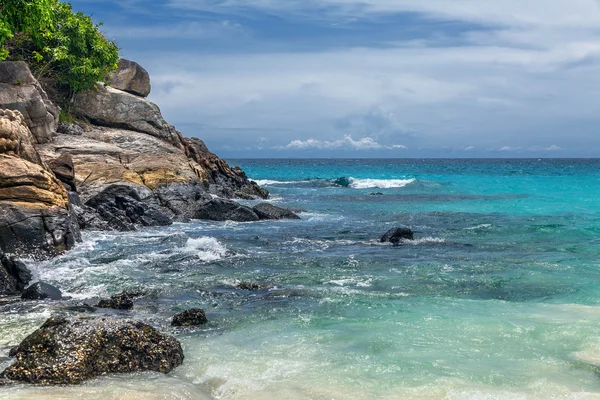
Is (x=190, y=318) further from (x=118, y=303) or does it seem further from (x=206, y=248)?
(x=206, y=248)

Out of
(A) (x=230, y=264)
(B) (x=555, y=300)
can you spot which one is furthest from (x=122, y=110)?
(B) (x=555, y=300)

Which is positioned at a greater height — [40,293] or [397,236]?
[397,236]

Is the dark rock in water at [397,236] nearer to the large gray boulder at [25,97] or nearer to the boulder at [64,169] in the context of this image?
the boulder at [64,169]

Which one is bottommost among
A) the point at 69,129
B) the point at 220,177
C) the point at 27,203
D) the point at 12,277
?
the point at 12,277

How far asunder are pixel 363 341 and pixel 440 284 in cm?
538

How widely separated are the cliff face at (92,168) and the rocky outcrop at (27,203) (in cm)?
3

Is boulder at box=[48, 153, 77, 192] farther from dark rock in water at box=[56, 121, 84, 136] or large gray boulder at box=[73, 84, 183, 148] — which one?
large gray boulder at box=[73, 84, 183, 148]

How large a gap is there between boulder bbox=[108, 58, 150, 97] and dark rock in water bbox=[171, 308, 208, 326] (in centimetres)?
3255

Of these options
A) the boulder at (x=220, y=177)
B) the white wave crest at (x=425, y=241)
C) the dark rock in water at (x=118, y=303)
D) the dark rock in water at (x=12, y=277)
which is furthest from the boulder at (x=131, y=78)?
the dark rock in water at (x=118, y=303)

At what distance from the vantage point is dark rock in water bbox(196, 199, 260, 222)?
1182 inches

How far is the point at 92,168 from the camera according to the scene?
28.1 meters

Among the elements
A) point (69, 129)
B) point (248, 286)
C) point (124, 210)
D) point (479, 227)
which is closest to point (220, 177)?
point (69, 129)

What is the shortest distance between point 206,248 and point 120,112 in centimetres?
2030

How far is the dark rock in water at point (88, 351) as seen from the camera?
336 inches
